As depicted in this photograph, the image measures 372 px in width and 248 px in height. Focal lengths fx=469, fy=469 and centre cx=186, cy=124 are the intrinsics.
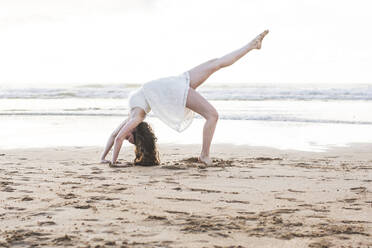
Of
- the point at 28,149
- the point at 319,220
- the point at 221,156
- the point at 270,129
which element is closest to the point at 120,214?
the point at 319,220

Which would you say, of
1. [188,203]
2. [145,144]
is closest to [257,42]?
[145,144]

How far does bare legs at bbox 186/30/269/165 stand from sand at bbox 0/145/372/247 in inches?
14.2

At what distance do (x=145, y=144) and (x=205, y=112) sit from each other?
894 mm

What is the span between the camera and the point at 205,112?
616 cm

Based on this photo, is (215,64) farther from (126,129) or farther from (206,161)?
(126,129)

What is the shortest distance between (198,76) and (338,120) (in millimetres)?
7724

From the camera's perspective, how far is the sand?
2963 mm

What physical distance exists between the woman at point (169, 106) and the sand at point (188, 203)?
33 centimetres

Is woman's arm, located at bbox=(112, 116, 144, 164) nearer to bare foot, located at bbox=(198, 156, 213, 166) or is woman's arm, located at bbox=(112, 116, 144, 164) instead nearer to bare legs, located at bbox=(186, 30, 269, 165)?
bare legs, located at bbox=(186, 30, 269, 165)

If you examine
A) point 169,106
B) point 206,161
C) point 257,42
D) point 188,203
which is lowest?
point 206,161

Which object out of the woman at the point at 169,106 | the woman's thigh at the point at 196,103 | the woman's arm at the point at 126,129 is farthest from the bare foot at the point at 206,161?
the woman's arm at the point at 126,129

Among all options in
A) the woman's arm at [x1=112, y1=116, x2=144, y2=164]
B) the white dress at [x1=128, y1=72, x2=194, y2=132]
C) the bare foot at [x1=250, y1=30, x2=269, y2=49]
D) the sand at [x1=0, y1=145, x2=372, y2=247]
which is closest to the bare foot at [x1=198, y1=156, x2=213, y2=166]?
the sand at [x1=0, y1=145, x2=372, y2=247]

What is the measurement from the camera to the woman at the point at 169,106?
603 cm

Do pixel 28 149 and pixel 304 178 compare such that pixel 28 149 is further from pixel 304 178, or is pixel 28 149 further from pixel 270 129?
pixel 270 129
